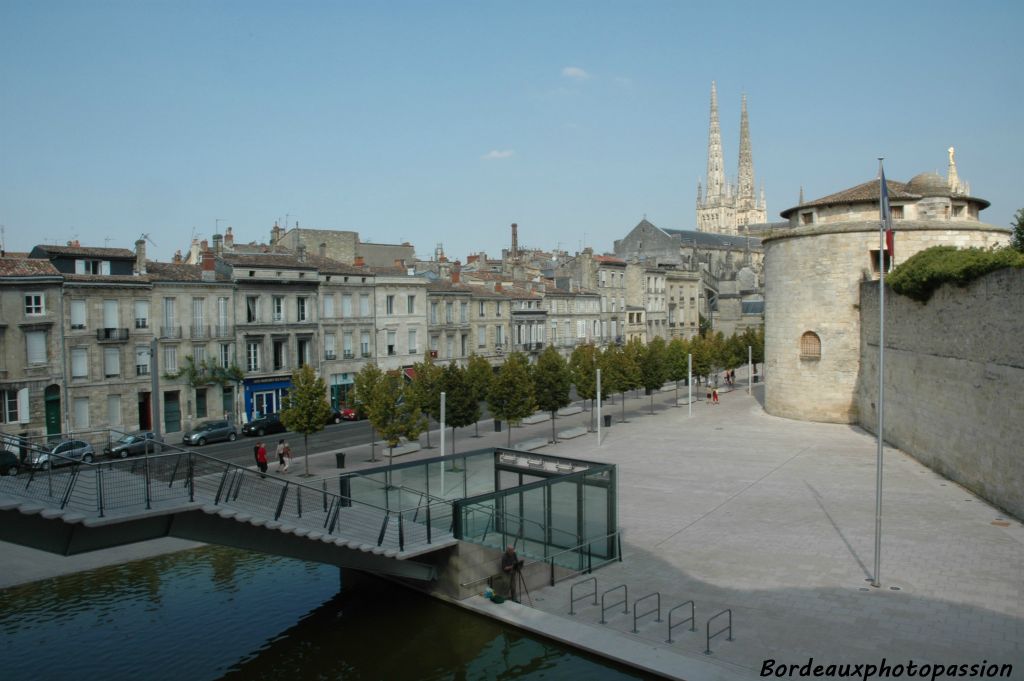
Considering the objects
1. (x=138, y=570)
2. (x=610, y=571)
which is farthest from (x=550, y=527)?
(x=138, y=570)

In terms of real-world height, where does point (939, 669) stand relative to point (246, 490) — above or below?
below

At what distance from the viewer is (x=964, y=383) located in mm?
23047

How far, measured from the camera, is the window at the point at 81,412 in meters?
33.5

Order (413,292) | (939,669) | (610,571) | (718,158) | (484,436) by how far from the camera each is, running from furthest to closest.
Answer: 1. (718,158)
2. (413,292)
3. (484,436)
4. (610,571)
5. (939,669)

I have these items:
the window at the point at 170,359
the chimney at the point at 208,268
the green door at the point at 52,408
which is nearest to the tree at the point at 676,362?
the chimney at the point at 208,268

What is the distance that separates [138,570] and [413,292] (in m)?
31.0

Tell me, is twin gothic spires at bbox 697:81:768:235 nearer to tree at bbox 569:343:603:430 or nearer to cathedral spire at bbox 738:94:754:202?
cathedral spire at bbox 738:94:754:202

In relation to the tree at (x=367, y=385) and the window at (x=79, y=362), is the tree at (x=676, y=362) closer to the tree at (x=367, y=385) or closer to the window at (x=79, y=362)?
the tree at (x=367, y=385)

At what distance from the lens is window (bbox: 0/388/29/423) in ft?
102

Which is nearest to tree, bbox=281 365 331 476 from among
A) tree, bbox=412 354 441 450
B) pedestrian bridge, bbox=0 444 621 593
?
tree, bbox=412 354 441 450

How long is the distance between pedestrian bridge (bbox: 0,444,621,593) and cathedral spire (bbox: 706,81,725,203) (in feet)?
490

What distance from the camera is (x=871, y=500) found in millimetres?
21969

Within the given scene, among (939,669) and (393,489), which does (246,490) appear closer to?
(393,489)

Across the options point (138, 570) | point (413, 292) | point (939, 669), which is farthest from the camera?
point (413, 292)
